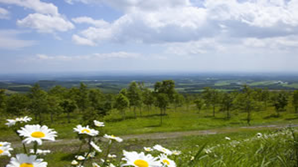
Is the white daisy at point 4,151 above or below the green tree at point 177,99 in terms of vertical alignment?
above

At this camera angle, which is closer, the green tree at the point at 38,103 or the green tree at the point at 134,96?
the green tree at the point at 38,103

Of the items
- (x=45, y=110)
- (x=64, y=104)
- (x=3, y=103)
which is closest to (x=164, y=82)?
(x=64, y=104)

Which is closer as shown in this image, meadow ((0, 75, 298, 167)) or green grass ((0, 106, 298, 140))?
meadow ((0, 75, 298, 167))

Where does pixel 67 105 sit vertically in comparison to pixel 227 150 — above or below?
below

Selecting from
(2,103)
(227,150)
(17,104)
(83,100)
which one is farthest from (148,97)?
(227,150)

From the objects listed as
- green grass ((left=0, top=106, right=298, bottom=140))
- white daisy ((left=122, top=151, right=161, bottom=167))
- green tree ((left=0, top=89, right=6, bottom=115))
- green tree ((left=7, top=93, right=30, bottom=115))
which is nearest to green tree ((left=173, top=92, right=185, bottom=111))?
green grass ((left=0, top=106, right=298, bottom=140))

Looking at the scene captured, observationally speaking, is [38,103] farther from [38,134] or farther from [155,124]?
[38,134]

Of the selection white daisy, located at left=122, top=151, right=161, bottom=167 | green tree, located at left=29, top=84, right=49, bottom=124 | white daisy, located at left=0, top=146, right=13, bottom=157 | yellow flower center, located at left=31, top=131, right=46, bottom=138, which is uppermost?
yellow flower center, located at left=31, top=131, right=46, bottom=138

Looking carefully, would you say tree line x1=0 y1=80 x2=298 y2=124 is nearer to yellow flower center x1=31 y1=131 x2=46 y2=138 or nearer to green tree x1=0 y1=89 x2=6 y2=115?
green tree x1=0 y1=89 x2=6 y2=115

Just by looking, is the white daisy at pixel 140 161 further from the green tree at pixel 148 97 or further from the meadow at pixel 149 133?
the green tree at pixel 148 97

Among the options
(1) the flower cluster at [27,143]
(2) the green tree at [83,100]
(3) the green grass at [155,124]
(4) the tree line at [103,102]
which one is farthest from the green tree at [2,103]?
(1) the flower cluster at [27,143]

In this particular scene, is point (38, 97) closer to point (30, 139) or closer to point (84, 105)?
point (84, 105)

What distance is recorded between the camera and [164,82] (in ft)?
204

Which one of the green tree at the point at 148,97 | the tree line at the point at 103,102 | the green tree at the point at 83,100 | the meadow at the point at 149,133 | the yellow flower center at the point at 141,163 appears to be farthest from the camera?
the green tree at the point at 148,97
